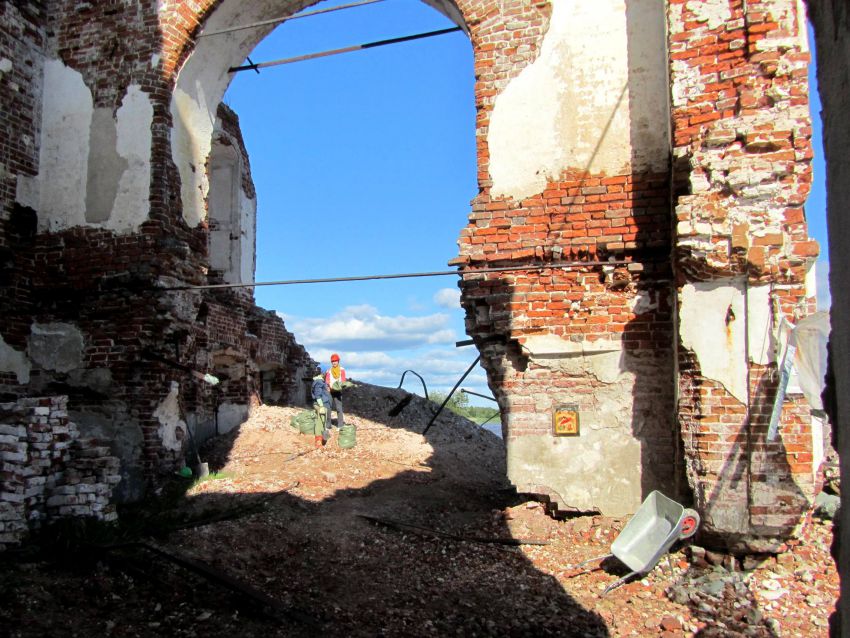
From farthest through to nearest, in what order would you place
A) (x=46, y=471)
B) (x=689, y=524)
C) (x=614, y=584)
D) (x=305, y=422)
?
1. (x=305, y=422)
2. (x=46, y=471)
3. (x=689, y=524)
4. (x=614, y=584)

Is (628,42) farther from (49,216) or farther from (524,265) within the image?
(49,216)

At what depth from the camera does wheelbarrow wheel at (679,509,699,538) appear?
5.37m

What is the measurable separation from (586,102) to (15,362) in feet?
Result: 23.0

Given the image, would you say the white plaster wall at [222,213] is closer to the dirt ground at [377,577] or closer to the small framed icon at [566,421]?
the dirt ground at [377,577]

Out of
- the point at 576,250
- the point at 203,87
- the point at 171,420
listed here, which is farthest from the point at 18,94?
the point at 576,250

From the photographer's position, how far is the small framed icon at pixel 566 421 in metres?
6.14

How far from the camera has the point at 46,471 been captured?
240 inches

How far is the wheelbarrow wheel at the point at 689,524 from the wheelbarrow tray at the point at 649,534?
2.1 inches

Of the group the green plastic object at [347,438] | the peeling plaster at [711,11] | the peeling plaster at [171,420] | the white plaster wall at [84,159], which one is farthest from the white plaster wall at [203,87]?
the peeling plaster at [711,11]

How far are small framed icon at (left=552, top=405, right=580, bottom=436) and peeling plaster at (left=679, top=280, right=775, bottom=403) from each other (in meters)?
1.18

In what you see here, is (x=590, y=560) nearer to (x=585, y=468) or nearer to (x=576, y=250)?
(x=585, y=468)

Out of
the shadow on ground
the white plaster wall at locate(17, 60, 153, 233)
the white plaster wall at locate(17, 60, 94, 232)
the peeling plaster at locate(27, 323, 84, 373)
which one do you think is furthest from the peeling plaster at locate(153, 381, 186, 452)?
the white plaster wall at locate(17, 60, 94, 232)

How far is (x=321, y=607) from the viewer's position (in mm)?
5020

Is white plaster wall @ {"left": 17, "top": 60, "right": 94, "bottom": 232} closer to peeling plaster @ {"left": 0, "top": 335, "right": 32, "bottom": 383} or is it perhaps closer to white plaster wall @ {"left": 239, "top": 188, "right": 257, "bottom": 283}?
peeling plaster @ {"left": 0, "top": 335, "right": 32, "bottom": 383}
